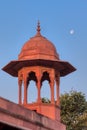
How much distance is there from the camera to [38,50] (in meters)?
14.7

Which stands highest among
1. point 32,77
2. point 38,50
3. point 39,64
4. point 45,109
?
point 38,50

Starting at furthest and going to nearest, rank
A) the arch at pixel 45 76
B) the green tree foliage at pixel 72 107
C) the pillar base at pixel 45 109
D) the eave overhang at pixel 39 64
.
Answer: the green tree foliage at pixel 72 107 → the arch at pixel 45 76 → the eave overhang at pixel 39 64 → the pillar base at pixel 45 109

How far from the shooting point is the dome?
1458cm

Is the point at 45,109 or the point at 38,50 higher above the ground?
the point at 38,50

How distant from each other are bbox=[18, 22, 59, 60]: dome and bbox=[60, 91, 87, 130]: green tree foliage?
13.9m

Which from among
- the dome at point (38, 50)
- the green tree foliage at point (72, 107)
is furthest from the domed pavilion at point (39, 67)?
the green tree foliage at point (72, 107)

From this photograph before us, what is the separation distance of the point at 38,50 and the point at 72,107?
1592 centimetres

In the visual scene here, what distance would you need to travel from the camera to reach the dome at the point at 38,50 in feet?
47.8

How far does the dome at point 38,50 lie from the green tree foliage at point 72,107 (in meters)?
13.9

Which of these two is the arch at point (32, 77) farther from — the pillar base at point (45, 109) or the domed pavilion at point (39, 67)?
the pillar base at point (45, 109)

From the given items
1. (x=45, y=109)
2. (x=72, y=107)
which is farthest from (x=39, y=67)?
(x=72, y=107)

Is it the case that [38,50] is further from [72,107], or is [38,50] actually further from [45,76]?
[72,107]

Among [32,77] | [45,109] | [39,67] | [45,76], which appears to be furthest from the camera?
[45,76]

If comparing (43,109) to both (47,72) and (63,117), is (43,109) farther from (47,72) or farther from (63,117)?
(63,117)
